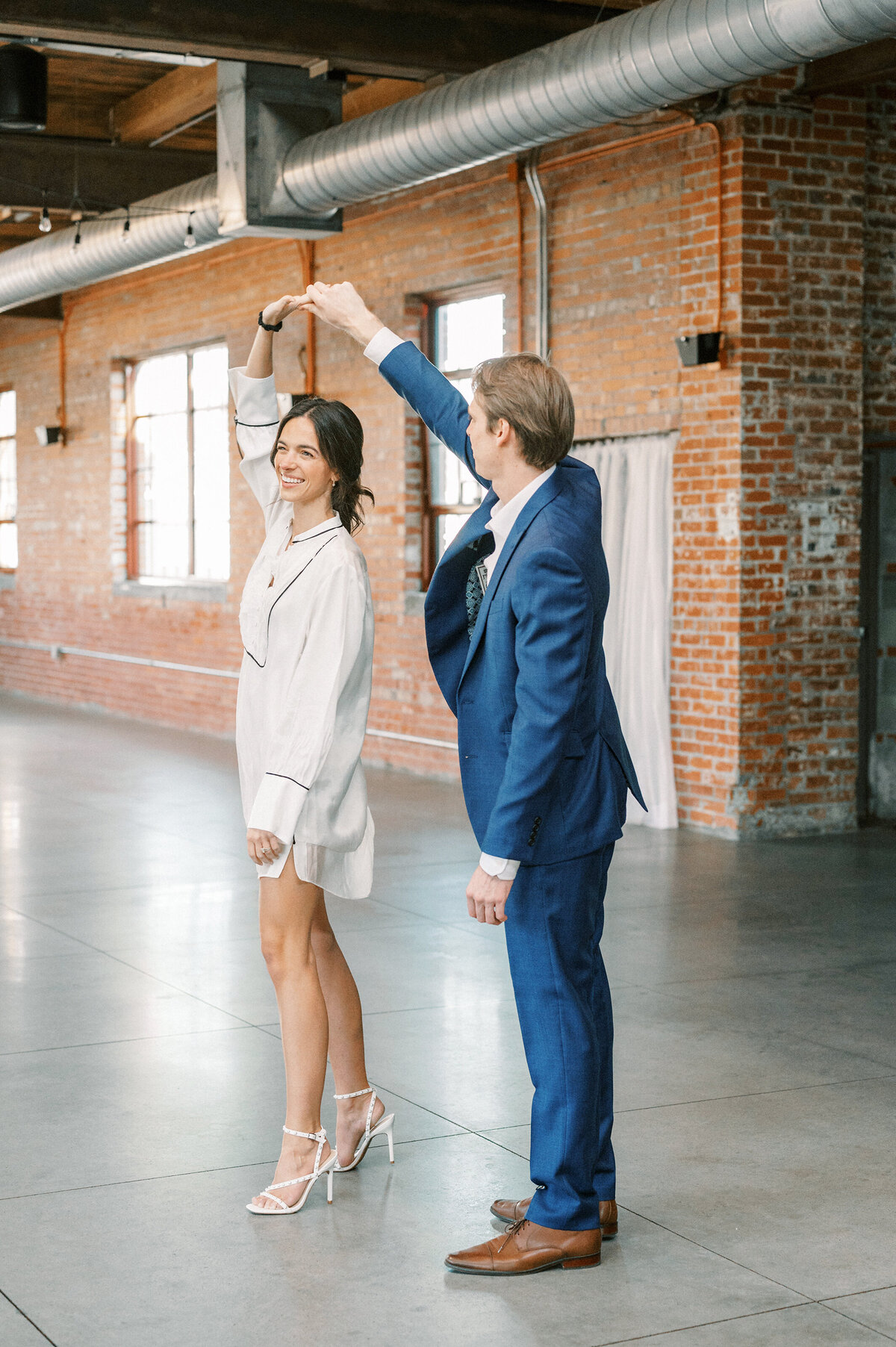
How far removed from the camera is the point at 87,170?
10.0m

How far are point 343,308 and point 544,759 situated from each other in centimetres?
103

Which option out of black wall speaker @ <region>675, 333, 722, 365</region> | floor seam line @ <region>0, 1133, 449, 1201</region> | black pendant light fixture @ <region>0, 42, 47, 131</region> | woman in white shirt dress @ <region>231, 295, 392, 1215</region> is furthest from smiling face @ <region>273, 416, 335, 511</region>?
black pendant light fixture @ <region>0, 42, 47, 131</region>

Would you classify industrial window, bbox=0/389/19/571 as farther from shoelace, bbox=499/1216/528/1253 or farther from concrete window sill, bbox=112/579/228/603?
shoelace, bbox=499/1216/528/1253

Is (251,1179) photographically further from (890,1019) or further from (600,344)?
(600,344)

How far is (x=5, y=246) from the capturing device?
13.9 metres

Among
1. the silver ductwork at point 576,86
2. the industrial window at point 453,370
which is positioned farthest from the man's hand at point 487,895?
the industrial window at point 453,370

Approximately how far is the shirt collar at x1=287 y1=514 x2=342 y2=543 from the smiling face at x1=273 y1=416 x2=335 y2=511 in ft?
0.18

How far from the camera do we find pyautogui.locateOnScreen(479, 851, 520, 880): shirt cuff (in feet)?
8.68

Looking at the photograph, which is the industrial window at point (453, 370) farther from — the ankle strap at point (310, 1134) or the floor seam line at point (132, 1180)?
the ankle strap at point (310, 1134)

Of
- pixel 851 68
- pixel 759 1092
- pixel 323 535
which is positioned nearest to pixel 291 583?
pixel 323 535

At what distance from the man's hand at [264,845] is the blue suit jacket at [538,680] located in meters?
0.39

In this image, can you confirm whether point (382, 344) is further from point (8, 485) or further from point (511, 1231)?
point (8, 485)

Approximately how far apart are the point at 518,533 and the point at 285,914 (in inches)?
34.4

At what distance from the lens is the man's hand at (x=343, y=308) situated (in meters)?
3.10
